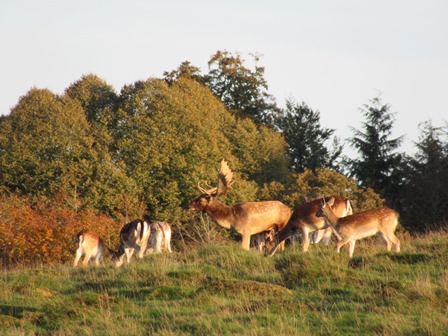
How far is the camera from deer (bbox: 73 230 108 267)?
22.1 metres

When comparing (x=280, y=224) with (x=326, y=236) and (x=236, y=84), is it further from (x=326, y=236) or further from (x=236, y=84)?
(x=236, y=84)

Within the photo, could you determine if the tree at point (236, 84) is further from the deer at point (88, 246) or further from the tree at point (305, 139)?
the deer at point (88, 246)

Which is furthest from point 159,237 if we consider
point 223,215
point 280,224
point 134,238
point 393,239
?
point 393,239

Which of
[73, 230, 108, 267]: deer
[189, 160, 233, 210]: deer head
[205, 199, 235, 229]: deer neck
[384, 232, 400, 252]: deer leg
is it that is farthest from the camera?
[73, 230, 108, 267]: deer

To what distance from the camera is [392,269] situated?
1566 centimetres

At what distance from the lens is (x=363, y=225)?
17.4 m

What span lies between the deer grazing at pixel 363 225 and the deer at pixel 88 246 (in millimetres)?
6982

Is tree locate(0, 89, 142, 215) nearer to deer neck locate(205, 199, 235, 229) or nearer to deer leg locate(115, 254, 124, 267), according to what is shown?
deer leg locate(115, 254, 124, 267)

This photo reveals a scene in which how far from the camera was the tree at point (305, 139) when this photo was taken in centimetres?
5559

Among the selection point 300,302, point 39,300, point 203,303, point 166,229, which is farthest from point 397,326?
point 166,229

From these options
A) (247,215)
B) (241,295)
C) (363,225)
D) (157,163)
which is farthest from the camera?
(157,163)

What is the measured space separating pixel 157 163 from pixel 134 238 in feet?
72.4

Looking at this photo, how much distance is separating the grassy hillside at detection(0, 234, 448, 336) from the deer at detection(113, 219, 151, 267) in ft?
10.7

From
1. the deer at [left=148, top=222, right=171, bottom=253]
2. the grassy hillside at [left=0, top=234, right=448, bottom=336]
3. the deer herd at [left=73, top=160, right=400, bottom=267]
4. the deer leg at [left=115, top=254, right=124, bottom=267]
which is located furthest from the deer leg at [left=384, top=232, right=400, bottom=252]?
the deer at [left=148, top=222, right=171, bottom=253]
